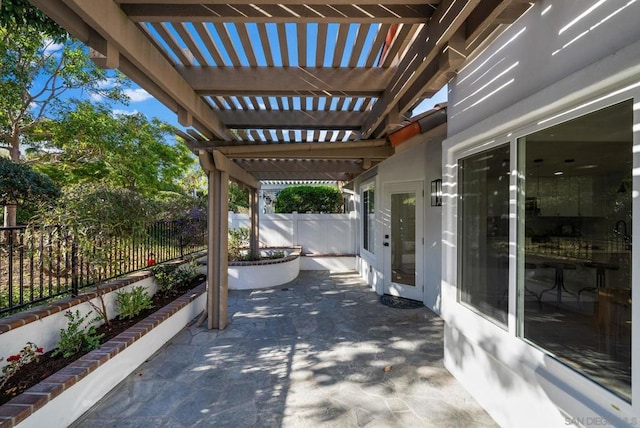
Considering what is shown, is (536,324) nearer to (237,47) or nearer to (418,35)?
(418,35)

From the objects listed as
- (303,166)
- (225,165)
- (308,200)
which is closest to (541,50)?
(225,165)

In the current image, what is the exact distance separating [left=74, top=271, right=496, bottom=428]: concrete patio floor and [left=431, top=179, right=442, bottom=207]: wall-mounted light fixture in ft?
6.08

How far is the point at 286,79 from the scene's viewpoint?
2.98 metres

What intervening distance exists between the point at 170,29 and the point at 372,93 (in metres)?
1.97

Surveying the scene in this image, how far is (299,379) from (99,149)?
30.0 feet

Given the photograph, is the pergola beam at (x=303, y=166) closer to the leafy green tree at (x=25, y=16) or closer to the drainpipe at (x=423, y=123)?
the drainpipe at (x=423, y=123)

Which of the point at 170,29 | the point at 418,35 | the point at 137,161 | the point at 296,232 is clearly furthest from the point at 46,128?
the point at 418,35

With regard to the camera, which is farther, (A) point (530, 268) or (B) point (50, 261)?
(B) point (50, 261)

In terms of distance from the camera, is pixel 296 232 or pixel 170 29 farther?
pixel 296 232

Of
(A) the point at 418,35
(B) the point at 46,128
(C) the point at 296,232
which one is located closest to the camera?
(A) the point at 418,35

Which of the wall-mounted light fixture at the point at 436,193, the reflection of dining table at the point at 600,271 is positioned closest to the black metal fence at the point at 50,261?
the wall-mounted light fixture at the point at 436,193

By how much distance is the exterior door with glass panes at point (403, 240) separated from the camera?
18.0ft

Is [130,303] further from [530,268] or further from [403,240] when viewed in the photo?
[403,240]

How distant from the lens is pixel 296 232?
940cm
